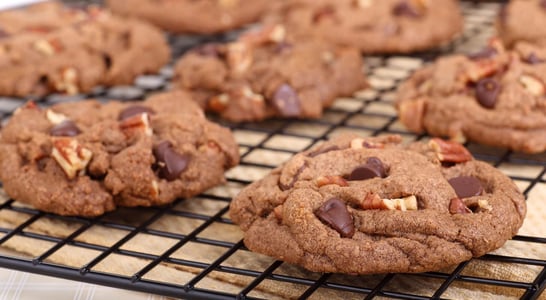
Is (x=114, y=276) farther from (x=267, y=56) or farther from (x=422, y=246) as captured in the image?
(x=267, y=56)

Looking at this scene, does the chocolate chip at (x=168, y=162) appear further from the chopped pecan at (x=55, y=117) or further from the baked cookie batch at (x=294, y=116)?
the chopped pecan at (x=55, y=117)

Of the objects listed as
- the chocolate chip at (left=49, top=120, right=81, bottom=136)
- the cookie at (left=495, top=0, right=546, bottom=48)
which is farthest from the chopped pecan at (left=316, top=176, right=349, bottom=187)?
the cookie at (left=495, top=0, right=546, bottom=48)

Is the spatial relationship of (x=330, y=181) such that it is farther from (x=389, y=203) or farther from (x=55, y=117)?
(x=55, y=117)

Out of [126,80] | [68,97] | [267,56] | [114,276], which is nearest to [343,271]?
[114,276]

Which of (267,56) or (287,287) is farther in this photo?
(267,56)

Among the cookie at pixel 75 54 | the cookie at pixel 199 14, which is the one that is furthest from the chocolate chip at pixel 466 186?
the cookie at pixel 199 14

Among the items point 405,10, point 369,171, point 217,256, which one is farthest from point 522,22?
point 217,256
